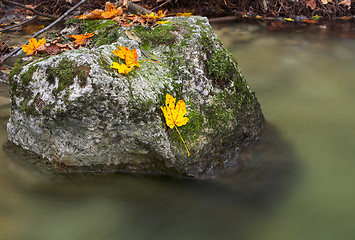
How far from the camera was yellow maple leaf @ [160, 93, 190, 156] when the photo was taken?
2850mm

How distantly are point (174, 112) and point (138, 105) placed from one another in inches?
13.7

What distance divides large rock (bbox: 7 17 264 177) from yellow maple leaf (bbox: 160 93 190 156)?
0.04 m

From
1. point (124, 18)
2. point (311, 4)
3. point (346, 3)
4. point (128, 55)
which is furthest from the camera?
point (311, 4)

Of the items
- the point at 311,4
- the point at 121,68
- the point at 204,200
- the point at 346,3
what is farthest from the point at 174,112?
the point at 346,3

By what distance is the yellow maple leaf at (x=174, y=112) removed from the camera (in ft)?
9.35

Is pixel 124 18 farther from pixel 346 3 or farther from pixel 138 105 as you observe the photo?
pixel 346 3

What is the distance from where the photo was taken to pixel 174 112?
289 centimetres

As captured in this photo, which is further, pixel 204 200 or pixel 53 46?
pixel 53 46

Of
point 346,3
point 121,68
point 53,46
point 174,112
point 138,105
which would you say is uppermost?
point 53,46

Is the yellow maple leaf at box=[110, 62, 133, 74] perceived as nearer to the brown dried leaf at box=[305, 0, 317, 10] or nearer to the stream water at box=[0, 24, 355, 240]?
the stream water at box=[0, 24, 355, 240]

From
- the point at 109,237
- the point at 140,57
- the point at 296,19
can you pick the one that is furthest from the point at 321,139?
the point at 296,19

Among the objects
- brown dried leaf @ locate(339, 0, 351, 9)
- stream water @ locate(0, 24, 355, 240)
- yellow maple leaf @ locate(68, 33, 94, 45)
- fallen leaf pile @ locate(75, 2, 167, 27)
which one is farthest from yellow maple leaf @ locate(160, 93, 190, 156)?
brown dried leaf @ locate(339, 0, 351, 9)

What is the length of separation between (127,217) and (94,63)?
1.32m

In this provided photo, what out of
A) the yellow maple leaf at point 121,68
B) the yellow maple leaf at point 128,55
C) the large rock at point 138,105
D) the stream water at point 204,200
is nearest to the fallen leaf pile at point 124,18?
the large rock at point 138,105
